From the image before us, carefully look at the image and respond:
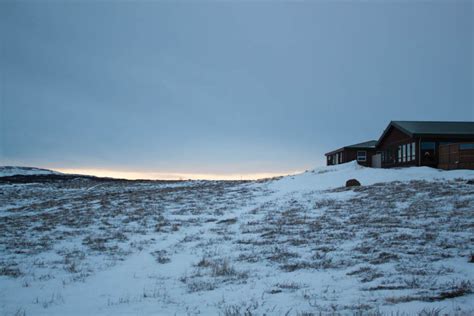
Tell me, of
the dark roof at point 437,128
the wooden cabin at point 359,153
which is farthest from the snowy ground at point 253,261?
the wooden cabin at point 359,153

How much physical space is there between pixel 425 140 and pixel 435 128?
3808 millimetres

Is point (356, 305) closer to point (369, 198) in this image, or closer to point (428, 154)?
point (369, 198)

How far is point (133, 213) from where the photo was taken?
69.6 ft

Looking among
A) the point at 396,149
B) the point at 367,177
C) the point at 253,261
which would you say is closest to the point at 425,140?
the point at 396,149

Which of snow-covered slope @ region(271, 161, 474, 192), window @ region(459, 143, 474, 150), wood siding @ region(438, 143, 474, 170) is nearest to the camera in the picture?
snow-covered slope @ region(271, 161, 474, 192)

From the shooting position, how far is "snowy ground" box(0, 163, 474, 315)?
21.8 feet

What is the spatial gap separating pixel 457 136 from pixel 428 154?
3.69 meters

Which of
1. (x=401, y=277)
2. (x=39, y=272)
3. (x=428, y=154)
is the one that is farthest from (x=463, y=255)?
(x=428, y=154)

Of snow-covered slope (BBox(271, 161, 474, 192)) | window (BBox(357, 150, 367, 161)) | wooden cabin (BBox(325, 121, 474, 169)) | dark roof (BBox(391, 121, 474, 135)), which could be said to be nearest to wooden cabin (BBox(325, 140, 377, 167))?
window (BBox(357, 150, 367, 161))

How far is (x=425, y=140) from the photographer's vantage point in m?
36.3

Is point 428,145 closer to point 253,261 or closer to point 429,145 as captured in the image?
point 429,145

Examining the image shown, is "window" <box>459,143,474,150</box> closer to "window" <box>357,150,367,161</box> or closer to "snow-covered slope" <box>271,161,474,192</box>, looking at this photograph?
"snow-covered slope" <box>271,161,474,192</box>

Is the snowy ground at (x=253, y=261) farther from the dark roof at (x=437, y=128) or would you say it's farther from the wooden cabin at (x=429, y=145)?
the dark roof at (x=437, y=128)

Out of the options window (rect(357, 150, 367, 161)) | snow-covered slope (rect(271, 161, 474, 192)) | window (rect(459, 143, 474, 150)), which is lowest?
snow-covered slope (rect(271, 161, 474, 192))
